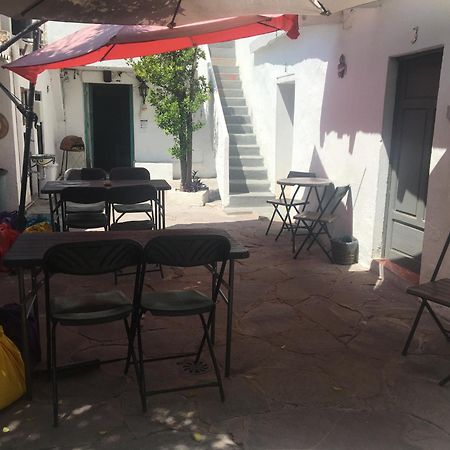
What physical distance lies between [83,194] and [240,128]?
5.19 meters

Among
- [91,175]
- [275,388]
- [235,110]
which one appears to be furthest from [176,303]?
[235,110]

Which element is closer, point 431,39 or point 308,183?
point 431,39

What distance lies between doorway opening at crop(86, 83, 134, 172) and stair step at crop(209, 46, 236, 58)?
3084 millimetres

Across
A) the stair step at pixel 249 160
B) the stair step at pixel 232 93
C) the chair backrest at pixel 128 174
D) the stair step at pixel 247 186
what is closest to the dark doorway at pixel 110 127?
the stair step at pixel 232 93

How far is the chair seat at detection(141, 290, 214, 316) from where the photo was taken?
2.82 m

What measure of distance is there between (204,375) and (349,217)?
3458 mm

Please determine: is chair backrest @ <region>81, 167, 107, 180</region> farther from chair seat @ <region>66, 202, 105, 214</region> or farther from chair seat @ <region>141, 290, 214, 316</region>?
chair seat @ <region>141, 290, 214, 316</region>

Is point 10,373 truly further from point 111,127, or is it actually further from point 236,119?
point 111,127

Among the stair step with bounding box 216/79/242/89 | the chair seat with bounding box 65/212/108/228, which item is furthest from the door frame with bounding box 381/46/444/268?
the stair step with bounding box 216/79/242/89

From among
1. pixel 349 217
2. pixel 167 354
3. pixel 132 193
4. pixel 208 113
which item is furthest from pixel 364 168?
pixel 208 113

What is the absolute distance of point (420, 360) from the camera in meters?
3.41

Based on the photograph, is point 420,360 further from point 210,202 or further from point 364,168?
point 210,202

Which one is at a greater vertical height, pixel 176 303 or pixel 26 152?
pixel 26 152

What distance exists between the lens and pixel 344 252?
5.64 m
